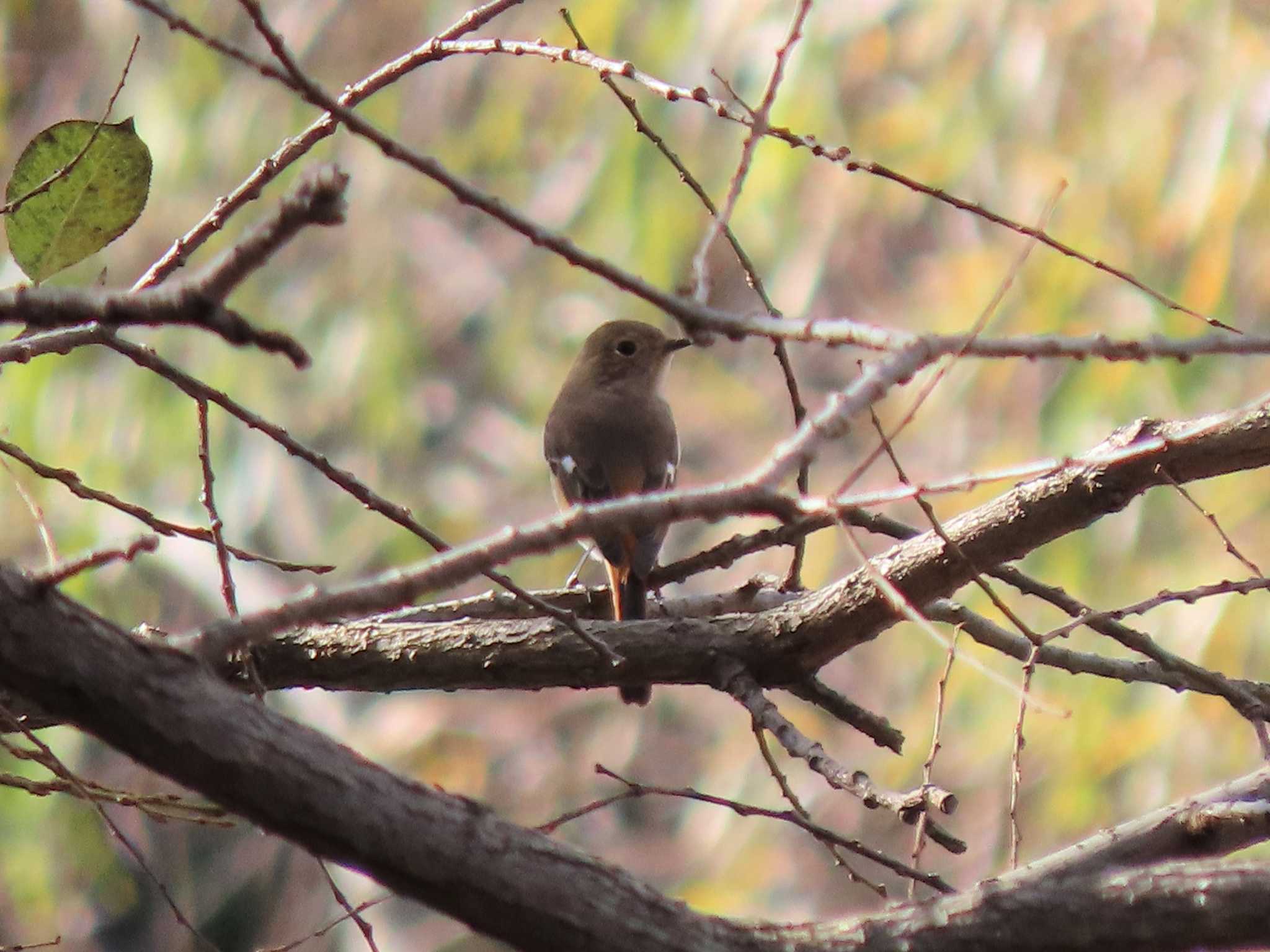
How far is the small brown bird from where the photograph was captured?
201 inches

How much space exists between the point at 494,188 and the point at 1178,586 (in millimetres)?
5745

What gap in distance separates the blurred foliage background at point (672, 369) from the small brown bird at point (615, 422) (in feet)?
3.18

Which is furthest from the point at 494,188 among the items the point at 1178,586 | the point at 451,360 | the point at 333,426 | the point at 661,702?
the point at 1178,586

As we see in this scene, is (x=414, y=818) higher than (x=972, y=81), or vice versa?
(x=972, y=81)

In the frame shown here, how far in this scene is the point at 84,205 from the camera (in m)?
1.94

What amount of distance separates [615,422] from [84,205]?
11.0 ft

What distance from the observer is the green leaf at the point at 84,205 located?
1934mm

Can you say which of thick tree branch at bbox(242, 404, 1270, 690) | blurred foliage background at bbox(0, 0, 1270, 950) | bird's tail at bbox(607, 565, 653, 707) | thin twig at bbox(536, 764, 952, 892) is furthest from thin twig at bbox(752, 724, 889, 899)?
blurred foliage background at bbox(0, 0, 1270, 950)

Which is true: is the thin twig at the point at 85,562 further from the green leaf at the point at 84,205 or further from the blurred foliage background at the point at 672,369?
the blurred foliage background at the point at 672,369

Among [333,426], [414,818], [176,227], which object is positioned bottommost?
[414,818]

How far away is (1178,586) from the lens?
6.22 m

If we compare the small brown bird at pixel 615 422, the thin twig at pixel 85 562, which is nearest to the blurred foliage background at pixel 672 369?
the small brown bird at pixel 615 422

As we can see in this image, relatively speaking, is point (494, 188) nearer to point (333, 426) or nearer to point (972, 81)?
point (333, 426)

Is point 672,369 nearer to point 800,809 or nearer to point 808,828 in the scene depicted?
point 800,809
